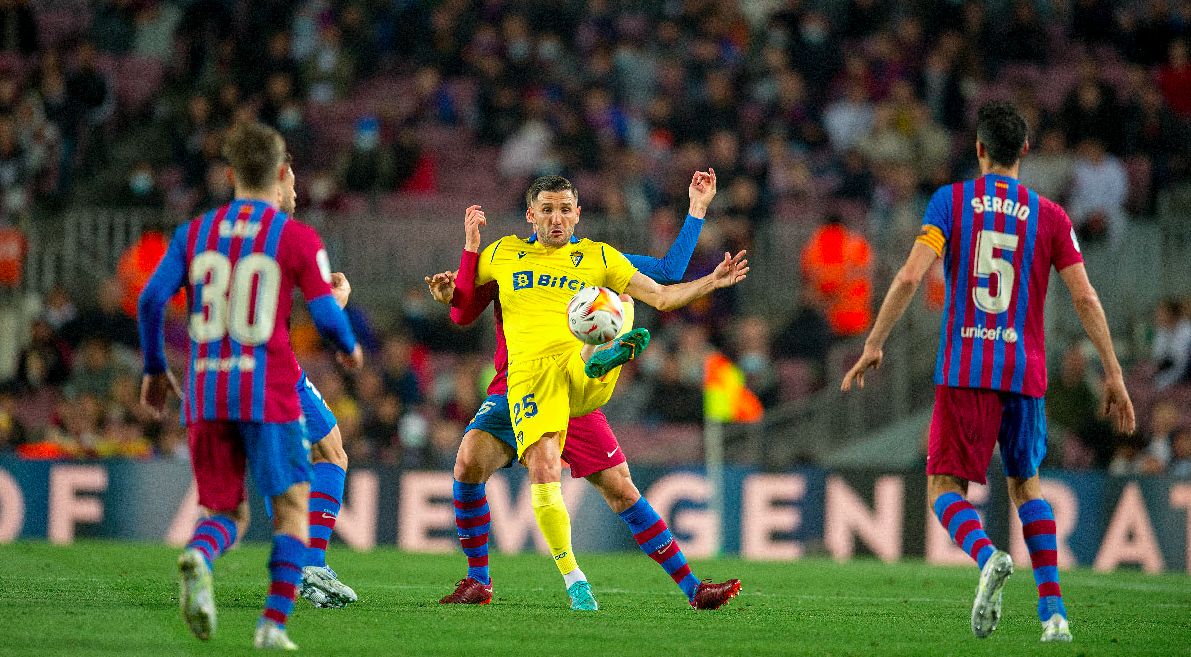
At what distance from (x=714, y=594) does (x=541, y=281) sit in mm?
1911

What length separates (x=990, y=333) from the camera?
7.45 meters

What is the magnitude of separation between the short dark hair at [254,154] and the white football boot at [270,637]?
1733 millimetres

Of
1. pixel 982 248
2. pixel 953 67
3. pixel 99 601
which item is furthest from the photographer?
pixel 953 67

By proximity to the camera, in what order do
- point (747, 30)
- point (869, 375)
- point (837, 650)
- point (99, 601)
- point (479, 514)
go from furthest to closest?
point (747, 30) → point (869, 375) → point (479, 514) → point (99, 601) → point (837, 650)

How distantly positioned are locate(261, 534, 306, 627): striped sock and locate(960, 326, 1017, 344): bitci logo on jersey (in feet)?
10.3

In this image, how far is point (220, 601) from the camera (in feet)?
28.4

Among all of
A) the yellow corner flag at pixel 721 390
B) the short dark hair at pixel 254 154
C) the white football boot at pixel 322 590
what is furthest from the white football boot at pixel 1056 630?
the yellow corner flag at pixel 721 390

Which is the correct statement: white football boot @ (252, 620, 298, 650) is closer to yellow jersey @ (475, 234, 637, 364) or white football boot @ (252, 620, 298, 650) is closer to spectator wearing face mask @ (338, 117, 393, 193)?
yellow jersey @ (475, 234, 637, 364)

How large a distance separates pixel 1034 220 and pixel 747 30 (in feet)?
49.8

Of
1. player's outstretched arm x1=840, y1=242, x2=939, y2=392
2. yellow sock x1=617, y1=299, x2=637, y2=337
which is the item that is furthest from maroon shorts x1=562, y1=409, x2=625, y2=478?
player's outstretched arm x1=840, y1=242, x2=939, y2=392

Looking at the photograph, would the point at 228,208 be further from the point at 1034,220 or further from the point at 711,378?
the point at 711,378

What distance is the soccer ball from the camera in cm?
837

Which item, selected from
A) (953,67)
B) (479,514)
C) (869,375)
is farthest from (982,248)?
(953,67)

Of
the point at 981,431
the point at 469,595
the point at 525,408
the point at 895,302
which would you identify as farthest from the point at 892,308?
the point at 469,595
